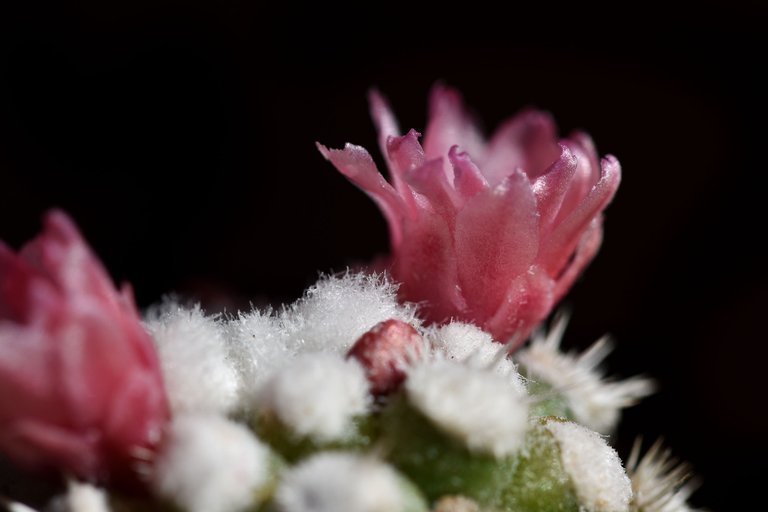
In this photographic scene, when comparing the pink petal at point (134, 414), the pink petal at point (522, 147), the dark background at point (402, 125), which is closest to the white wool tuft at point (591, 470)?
the pink petal at point (134, 414)

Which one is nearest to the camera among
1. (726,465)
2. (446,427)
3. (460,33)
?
(446,427)

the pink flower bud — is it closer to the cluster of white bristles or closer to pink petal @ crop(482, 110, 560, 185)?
the cluster of white bristles

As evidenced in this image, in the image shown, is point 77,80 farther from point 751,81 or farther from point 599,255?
point 751,81

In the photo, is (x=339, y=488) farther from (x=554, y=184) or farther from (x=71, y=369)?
(x=554, y=184)

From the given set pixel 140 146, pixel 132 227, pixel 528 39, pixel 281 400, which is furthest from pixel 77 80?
pixel 281 400

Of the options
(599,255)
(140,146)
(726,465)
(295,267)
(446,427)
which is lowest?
(446,427)
